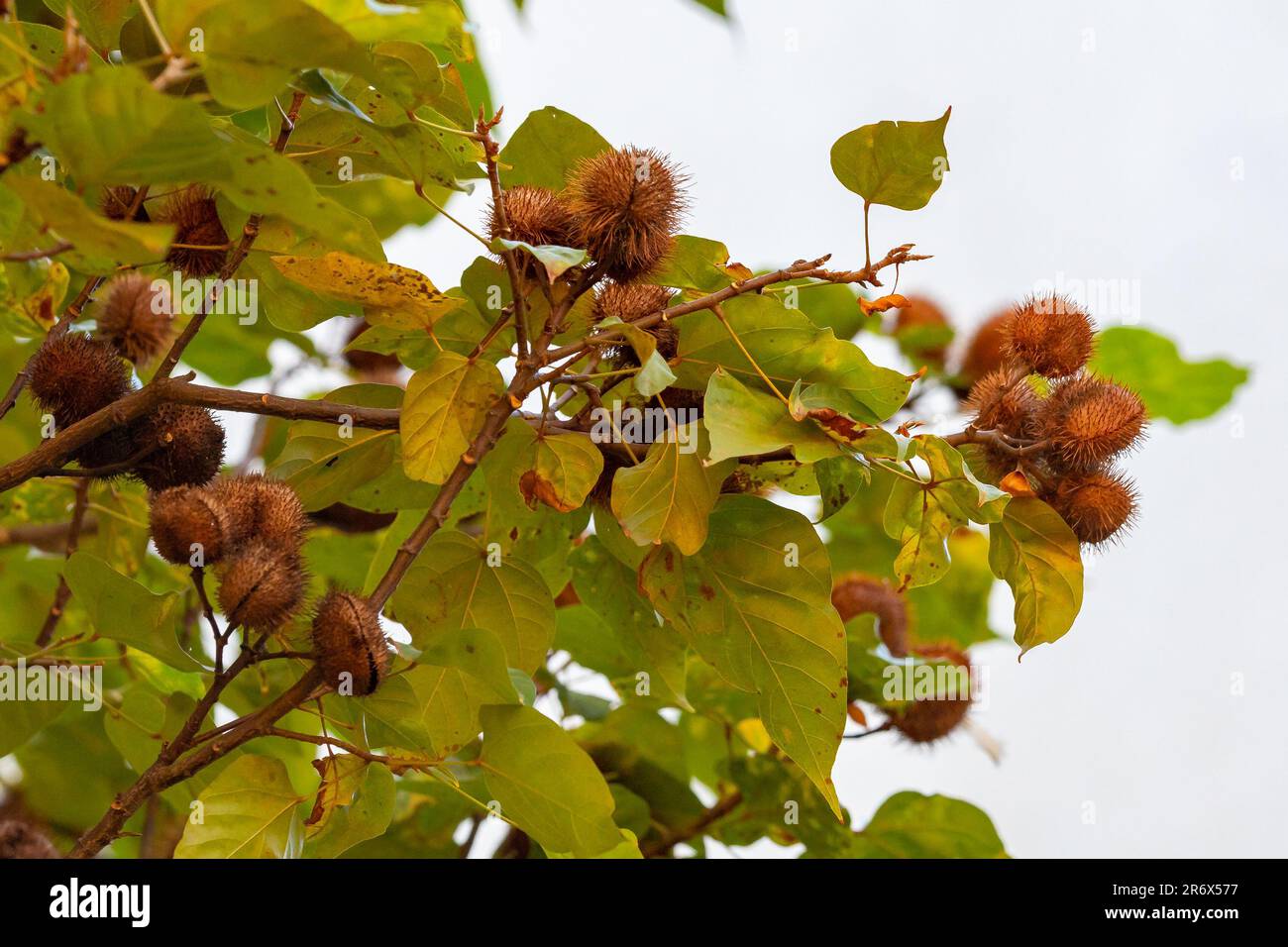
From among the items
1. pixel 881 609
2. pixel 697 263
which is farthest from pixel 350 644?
pixel 881 609

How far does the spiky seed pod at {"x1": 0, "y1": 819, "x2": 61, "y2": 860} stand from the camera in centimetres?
143

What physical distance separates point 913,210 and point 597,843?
673 mm

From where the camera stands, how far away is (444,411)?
47.8 inches

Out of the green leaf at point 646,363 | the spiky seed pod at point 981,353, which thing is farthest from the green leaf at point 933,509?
the spiky seed pod at point 981,353

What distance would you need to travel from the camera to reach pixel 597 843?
121cm

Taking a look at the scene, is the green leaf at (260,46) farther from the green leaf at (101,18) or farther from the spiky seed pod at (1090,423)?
the spiky seed pod at (1090,423)

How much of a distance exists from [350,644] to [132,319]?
0.66 m

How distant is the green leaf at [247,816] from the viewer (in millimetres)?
1162

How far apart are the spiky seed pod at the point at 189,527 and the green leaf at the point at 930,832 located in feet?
3.69

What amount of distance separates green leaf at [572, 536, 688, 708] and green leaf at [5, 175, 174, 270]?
30.9 inches

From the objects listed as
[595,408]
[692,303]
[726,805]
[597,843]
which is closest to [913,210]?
[692,303]

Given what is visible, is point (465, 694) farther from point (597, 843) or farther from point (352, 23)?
point (352, 23)

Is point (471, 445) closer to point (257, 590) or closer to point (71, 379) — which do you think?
point (257, 590)

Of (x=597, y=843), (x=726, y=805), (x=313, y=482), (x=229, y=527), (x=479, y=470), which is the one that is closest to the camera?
(x=229, y=527)
